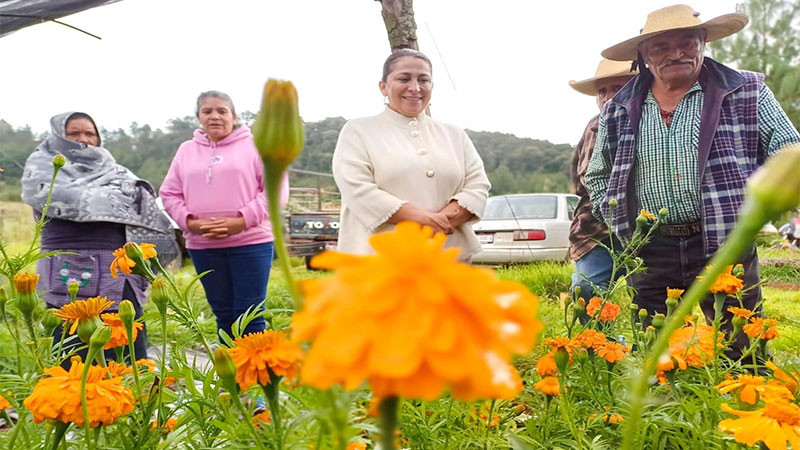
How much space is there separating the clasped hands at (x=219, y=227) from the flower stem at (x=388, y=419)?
66.6 inches

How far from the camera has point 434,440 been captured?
785mm

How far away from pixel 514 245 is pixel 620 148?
13.2 feet

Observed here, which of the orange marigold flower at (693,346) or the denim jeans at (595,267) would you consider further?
the denim jeans at (595,267)

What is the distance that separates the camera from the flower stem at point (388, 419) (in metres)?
0.21

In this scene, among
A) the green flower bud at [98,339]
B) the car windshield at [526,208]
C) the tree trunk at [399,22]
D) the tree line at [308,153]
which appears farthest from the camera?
the car windshield at [526,208]

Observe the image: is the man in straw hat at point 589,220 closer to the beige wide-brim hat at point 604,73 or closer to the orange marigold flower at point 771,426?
the beige wide-brim hat at point 604,73

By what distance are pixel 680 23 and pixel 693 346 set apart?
41.8 inches

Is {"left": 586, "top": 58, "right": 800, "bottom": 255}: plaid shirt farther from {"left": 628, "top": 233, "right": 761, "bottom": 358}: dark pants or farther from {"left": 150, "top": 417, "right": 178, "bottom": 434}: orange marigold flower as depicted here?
{"left": 150, "top": 417, "right": 178, "bottom": 434}: orange marigold flower

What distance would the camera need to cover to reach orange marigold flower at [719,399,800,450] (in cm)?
47

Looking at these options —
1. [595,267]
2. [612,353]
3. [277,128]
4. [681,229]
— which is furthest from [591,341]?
[595,267]

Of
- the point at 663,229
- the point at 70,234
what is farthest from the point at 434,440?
the point at 70,234

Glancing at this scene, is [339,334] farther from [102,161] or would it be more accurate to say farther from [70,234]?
[102,161]

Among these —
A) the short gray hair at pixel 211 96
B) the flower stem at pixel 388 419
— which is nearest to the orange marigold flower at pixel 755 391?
the flower stem at pixel 388 419

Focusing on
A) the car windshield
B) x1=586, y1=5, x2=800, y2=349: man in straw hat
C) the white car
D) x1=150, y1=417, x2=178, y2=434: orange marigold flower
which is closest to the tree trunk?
x1=586, y1=5, x2=800, y2=349: man in straw hat
